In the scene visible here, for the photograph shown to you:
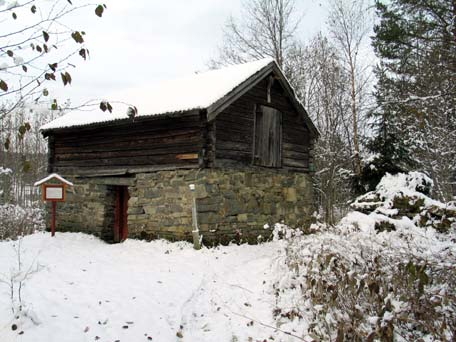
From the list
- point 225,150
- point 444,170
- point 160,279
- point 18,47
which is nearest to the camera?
point 18,47

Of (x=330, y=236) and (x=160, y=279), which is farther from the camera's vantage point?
(x=160, y=279)

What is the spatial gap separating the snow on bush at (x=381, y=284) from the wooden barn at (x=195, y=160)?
168 inches

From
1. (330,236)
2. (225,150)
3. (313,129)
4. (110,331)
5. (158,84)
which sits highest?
(158,84)

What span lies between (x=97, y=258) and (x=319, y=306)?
5.69 m

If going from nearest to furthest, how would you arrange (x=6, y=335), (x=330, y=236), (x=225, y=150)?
1. (x=6, y=335)
2. (x=330, y=236)
3. (x=225, y=150)

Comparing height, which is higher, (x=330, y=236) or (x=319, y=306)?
(x=330, y=236)

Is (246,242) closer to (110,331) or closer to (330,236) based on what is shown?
(330,236)

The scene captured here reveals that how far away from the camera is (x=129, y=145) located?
35.9 feet

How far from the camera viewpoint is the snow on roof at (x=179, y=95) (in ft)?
30.7

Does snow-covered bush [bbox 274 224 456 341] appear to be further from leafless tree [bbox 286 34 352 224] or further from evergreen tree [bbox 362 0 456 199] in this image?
leafless tree [bbox 286 34 352 224]

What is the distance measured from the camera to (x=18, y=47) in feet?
8.23

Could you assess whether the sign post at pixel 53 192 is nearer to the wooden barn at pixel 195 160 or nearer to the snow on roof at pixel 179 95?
the wooden barn at pixel 195 160

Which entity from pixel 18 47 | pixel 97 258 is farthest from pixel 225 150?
pixel 18 47

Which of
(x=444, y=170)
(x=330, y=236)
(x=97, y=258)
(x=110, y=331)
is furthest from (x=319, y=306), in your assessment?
(x=444, y=170)
